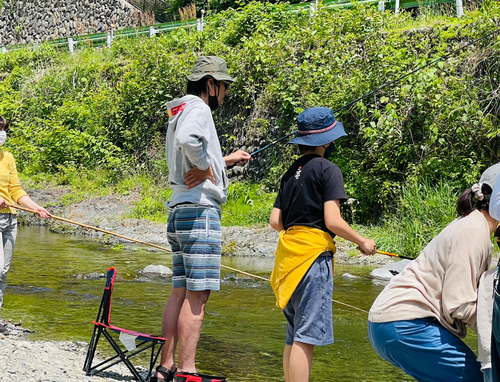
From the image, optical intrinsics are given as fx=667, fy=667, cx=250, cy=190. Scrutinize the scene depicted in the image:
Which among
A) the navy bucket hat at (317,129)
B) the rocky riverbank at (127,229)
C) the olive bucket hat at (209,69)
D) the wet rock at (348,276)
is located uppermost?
the olive bucket hat at (209,69)

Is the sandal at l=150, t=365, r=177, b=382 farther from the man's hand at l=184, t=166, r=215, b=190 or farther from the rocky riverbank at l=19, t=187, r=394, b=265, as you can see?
the rocky riverbank at l=19, t=187, r=394, b=265

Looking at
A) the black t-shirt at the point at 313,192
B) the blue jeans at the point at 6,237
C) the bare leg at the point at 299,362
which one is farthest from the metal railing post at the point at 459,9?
the bare leg at the point at 299,362

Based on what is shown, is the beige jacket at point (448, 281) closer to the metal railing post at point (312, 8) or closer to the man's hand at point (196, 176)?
the man's hand at point (196, 176)

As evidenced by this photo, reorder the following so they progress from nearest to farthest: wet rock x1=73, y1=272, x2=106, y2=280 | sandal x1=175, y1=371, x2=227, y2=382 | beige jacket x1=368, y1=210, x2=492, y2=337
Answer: beige jacket x1=368, y1=210, x2=492, y2=337, sandal x1=175, y1=371, x2=227, y2=382, wet rock x1=73, y1=272, x2=106, y2=280

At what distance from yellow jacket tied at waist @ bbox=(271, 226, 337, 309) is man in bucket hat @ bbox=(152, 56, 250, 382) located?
490 millimetres

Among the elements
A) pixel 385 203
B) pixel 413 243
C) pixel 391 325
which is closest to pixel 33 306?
pixel 391 325

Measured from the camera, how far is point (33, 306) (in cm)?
641

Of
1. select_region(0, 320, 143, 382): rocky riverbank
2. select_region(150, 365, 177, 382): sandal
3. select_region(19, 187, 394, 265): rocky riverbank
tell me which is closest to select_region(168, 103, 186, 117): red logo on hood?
select_region(150, 365, 177, 382): sandal

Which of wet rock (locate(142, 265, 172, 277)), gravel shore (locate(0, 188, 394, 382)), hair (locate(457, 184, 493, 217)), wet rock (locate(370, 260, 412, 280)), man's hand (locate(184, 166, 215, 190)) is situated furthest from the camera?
wet rock (locate(142, 265, 172, 277))

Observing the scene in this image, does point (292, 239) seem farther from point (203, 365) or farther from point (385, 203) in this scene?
point (385, 203)

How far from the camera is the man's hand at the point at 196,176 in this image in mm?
3799

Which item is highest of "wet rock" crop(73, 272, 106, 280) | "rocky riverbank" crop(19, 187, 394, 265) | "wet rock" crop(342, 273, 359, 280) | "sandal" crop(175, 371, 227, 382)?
"sandal" crop(175, 371, 227, 382)

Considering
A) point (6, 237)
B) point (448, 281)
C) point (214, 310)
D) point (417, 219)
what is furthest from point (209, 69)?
point (417, 219)

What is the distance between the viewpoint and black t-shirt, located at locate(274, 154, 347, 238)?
3.36m
